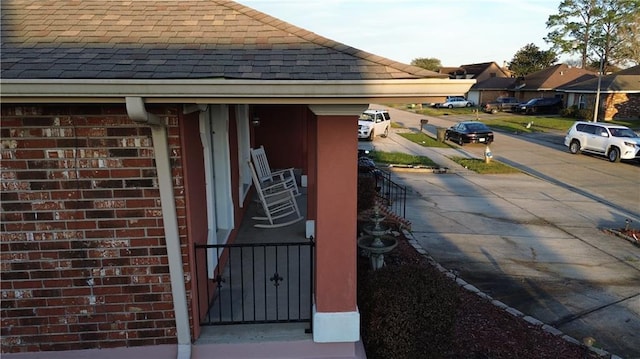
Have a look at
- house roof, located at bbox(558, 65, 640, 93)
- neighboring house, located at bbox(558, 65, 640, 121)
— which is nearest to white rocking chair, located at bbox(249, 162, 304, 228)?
neighboring house, located at bbox(558, 65, 640, 121)

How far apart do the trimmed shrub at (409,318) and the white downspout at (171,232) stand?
5.51ft

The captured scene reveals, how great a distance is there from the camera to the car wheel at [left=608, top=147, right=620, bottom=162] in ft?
57.7

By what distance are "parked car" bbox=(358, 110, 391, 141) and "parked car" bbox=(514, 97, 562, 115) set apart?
2013cm

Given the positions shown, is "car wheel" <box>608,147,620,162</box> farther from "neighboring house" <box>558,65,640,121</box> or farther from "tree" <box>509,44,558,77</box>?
"tree" <box>509,44,558,77</box>

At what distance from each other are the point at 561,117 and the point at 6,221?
39650mm

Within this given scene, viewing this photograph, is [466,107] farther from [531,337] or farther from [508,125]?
[531,337]

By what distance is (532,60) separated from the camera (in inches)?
2205

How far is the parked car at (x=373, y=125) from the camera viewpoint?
2400 centimetres

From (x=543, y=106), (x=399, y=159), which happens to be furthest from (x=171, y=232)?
(x=543, y=106)

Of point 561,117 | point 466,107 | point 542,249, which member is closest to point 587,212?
point 542,249

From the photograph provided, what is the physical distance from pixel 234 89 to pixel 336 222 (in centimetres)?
136

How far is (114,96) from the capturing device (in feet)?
9.61

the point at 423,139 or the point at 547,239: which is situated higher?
the point at 423,139

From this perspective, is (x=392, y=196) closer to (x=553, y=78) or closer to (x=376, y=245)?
(x=376, y=245)
